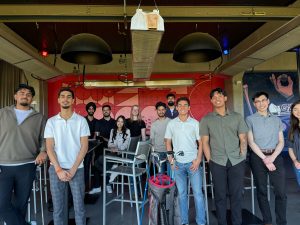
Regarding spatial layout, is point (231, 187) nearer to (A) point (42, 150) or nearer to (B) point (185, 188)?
(B) point (185, 188)

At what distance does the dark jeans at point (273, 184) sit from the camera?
2.51 meters

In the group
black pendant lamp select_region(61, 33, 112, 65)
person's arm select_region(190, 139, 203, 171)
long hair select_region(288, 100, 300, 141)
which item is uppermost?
black pendant lamp select_region(61, 33, 112, 65)

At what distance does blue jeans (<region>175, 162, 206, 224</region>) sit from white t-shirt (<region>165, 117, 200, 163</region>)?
0.30 ft

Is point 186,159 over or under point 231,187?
over

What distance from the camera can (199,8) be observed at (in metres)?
2.63

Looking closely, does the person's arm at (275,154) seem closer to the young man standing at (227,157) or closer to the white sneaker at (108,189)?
the young man standing at (227,157)

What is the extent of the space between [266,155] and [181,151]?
0.96 metres

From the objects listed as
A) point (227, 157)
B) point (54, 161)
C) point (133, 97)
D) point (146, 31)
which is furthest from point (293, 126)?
point (133, 97)

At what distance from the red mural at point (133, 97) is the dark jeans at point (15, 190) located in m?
4.52

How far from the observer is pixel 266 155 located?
254 centimetres

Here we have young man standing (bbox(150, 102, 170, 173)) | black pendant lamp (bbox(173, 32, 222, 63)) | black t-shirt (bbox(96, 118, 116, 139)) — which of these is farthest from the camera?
black t-shirt (bbox(96, 118, 116, 139))

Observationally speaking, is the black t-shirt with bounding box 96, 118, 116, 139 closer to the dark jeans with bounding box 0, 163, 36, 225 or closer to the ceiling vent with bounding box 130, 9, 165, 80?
the dark jeans with bounding box 0, 163, 36, 225

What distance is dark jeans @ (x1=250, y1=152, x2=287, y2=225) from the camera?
2.51m

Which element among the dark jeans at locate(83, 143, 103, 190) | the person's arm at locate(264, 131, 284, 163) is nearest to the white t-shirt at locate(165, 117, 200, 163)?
the person's arm at locate(264, 131, 284, 163)
